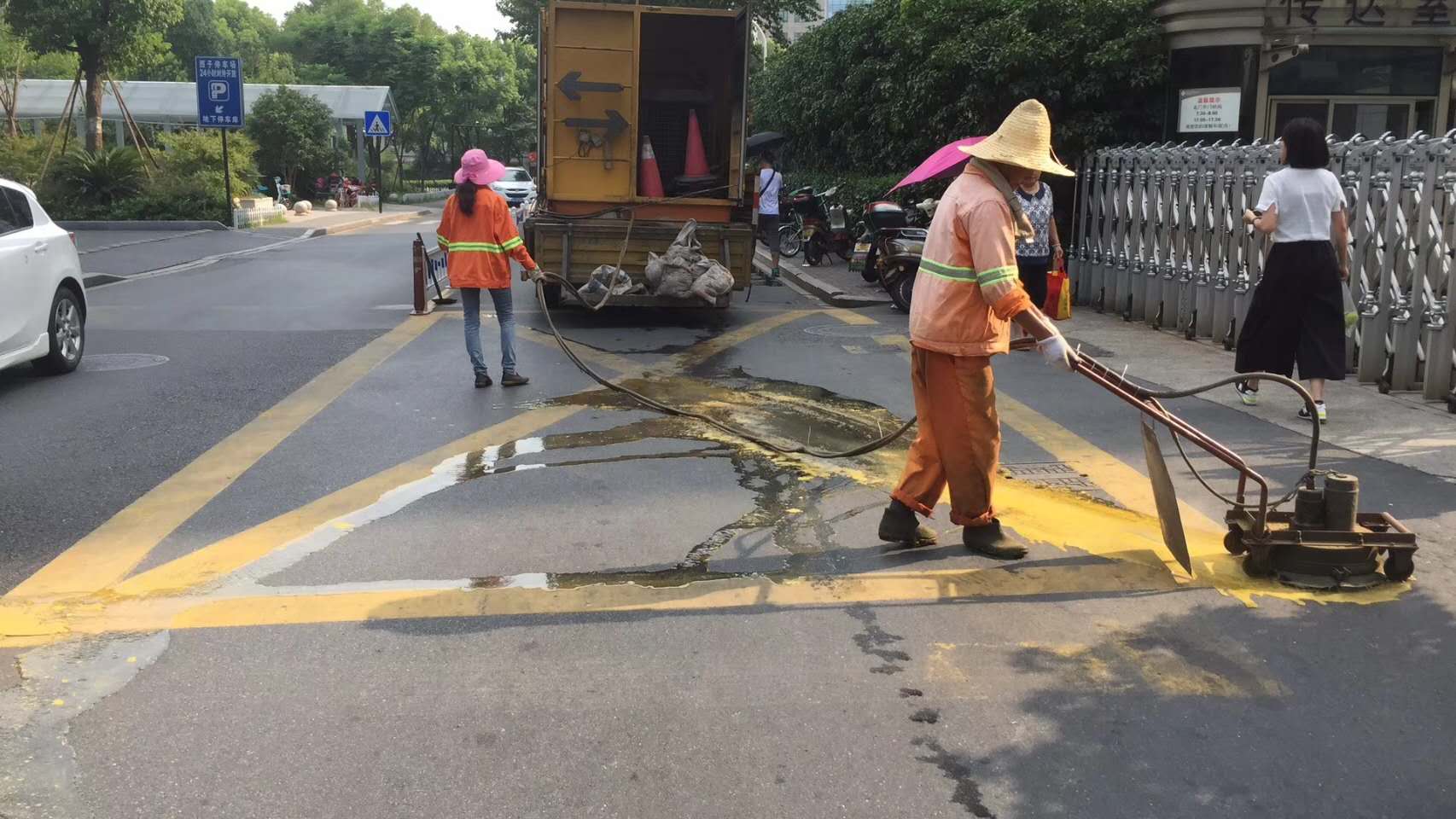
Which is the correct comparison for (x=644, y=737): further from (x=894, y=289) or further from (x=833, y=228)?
(x=833, y=228)

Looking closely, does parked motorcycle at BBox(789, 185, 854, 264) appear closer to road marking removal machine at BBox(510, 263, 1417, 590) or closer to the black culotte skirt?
the black culotte skirt

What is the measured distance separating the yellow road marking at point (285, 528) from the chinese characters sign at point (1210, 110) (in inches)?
438

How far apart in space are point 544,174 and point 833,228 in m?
6.80

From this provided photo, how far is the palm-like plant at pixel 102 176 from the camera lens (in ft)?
96.1

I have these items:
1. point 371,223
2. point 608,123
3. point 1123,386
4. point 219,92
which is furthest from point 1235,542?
point 371,223

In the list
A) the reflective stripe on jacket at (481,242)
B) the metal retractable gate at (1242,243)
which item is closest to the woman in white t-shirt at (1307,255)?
the metal retractable gate at (1242,243)

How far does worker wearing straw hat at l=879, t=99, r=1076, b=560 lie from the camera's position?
4973 millimetres

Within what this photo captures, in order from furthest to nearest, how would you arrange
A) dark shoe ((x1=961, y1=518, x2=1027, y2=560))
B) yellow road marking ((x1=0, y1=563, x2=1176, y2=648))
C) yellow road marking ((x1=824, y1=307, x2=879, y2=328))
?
yellow road marking ((x1=824, y1=307, x2=879, y2=328)) < dark shoe ((x1=961, y1=518, x2=1027, y2=560)) < yellow road marking ((x1=0, y1=563, x2=1176, y2=648))

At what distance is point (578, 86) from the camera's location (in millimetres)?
13227

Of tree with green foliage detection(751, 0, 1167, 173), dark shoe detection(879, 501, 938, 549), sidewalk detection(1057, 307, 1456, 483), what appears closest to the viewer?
dark shoe detection(879, 501, 938, 549)

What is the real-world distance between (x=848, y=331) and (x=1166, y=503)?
7.46 metres

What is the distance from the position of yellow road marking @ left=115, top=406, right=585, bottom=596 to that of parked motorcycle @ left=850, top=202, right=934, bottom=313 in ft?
22.0

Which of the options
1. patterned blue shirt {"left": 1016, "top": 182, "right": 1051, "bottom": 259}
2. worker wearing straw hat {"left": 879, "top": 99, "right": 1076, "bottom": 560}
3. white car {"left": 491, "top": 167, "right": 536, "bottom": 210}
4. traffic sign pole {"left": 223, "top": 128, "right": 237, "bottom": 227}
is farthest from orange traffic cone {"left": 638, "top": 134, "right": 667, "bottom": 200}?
white car {"left": 491, "top": 167, "right": 536, "bottom": 210}

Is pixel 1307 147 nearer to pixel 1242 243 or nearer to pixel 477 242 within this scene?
pixel 1242 243
